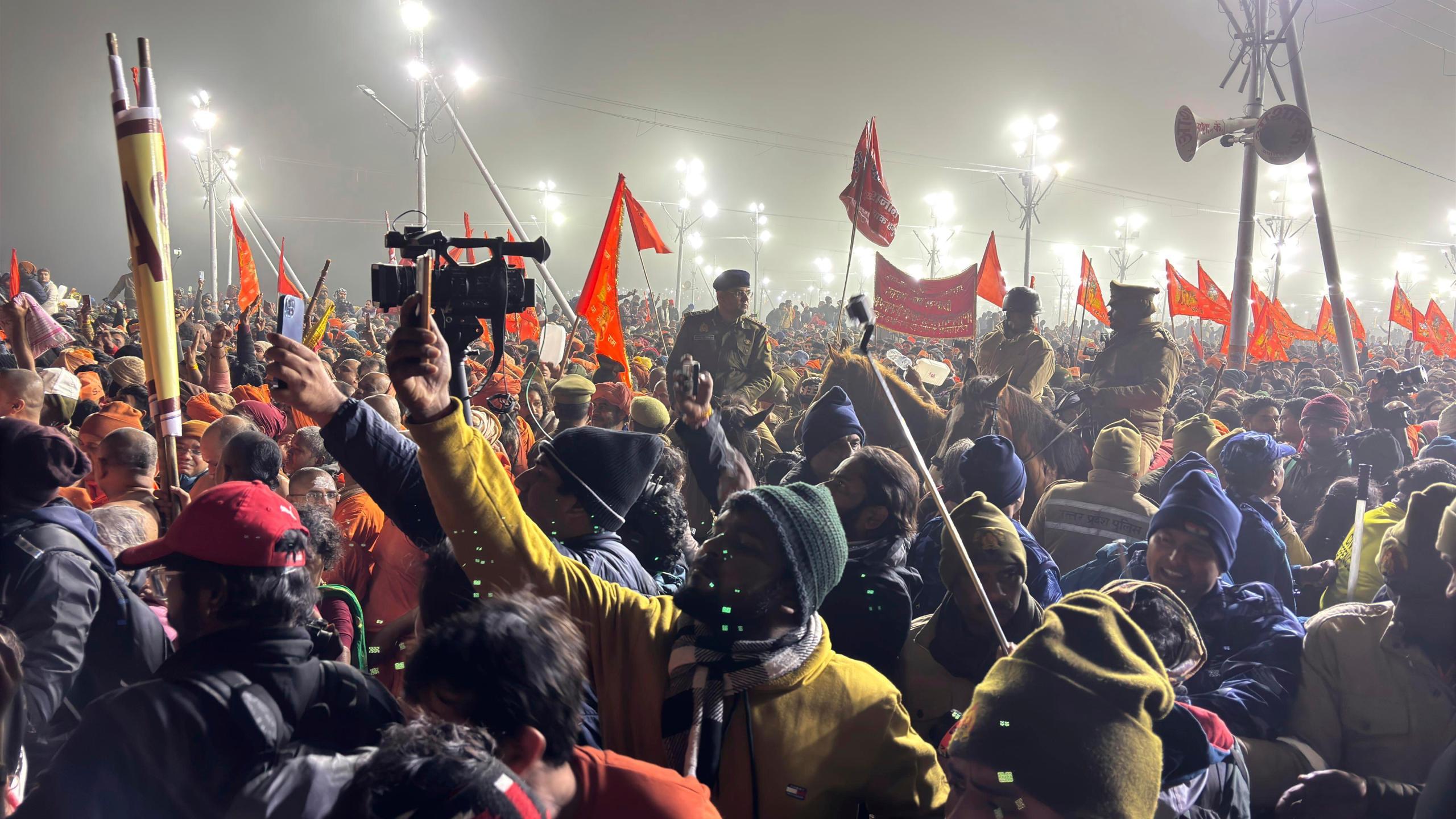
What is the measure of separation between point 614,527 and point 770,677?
0.87 meters

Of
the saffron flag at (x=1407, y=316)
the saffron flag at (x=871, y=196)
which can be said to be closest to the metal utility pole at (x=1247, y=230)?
the saffron flag at (x=1407, y=316)

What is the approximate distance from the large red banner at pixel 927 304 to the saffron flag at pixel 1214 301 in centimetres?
664

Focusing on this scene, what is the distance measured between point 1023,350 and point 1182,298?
971 centimetres

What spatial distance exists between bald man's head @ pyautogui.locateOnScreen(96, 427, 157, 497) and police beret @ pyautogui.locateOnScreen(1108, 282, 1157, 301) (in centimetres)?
715

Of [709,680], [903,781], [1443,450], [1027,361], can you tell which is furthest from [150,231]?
[1027,361]

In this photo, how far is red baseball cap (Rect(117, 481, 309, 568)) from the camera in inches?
71.4

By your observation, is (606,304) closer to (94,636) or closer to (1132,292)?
(1132,292)

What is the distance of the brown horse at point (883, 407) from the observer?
567 cm

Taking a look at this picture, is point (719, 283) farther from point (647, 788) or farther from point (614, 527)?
point (647, 788)

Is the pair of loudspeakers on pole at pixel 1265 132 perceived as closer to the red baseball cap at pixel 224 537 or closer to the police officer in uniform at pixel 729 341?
the police officer in uniform at pixel 729 341

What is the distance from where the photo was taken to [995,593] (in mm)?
2676

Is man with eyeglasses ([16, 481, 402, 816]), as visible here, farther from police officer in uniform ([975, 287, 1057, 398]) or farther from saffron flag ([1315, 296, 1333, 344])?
saffron flag ([1315, 296, 1333, 344])

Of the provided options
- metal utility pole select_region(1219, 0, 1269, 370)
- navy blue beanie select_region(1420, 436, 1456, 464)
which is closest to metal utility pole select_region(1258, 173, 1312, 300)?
metal utility pole select_region(1219, 0, 1269, 370)

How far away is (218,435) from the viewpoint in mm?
4332
